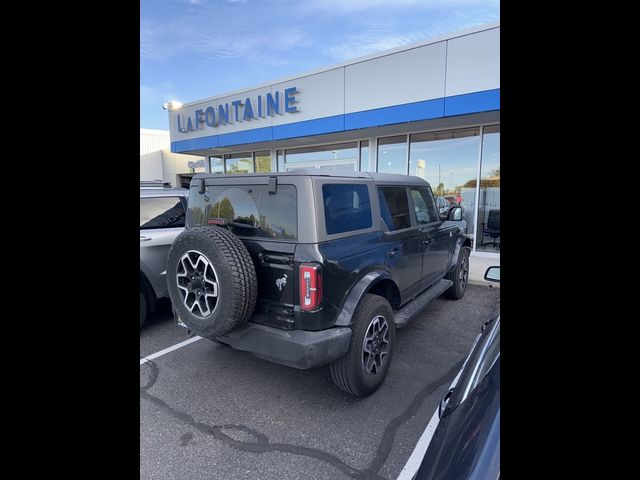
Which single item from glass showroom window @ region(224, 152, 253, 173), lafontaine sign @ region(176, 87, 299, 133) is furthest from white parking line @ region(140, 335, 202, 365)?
glass showroom window @ region(224, 152, 253, 173)

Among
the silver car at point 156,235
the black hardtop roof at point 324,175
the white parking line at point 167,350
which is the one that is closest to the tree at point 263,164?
the silver car at point 156,235

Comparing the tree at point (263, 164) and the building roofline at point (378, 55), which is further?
the tree at point (263, 164)

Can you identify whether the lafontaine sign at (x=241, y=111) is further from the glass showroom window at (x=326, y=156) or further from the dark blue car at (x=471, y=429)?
the dark blue car at (x=471, y=429)

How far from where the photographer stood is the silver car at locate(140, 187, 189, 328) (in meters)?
4.58

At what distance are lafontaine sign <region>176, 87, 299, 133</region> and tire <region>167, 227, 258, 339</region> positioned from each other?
7857 millimetres

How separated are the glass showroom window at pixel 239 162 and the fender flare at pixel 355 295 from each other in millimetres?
10492

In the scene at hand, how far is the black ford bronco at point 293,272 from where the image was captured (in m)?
2.70

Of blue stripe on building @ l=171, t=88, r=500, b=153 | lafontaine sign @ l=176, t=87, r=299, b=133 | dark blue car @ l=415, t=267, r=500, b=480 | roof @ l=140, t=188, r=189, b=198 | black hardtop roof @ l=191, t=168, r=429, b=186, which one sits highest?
lafontaine sign @ l=176, t=87, r=299, b=133

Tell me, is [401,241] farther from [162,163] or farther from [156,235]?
[162,163]

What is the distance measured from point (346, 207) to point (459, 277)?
10.6 feet

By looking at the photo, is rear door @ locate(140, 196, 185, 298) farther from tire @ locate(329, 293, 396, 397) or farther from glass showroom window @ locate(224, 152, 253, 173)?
glass showroom window @ locate(224, 152, 253, 173)

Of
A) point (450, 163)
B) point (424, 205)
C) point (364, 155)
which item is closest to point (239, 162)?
point (364, 155)
